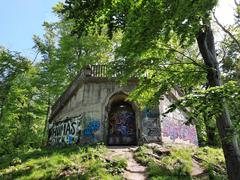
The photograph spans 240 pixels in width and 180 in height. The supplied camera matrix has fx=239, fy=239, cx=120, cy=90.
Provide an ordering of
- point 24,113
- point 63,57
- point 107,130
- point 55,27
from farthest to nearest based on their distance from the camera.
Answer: point 55,27, point 63,57, point 24,113, point 107,130

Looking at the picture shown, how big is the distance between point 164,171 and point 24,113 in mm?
14711

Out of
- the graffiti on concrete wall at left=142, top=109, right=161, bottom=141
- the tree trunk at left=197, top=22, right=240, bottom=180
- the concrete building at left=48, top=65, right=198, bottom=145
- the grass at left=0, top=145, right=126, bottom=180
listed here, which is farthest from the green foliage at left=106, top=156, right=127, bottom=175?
the graffiti on concrete wall at left=142, top=109, right=161, bottom=141

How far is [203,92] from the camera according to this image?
225 inches

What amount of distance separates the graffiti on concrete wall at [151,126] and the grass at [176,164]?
2.31 m

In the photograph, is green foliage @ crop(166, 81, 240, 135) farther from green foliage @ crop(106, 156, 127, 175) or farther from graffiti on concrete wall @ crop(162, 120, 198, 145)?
graffiti on concrete wall @ crop(162, 120, 198, 145)

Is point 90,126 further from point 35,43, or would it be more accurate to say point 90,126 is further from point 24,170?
point 35,43

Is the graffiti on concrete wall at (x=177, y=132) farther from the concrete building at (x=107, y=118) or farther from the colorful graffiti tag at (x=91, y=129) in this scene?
the colorful graffiti tag at (x=91, y=129)

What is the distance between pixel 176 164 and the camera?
11.4 m

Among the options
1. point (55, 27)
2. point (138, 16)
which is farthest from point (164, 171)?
point (55, 27)

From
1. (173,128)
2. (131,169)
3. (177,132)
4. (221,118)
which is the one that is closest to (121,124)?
(173,128)

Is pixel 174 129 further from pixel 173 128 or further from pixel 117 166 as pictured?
pixel 117 166

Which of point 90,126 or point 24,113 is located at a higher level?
point 24,113

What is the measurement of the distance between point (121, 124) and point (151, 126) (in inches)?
110

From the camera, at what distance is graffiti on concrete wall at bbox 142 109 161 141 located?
15922mm
